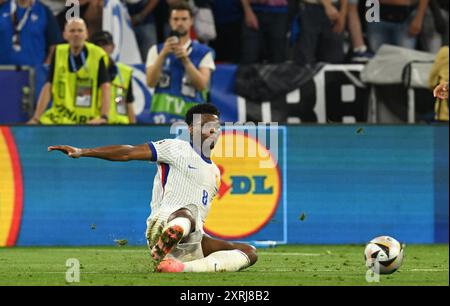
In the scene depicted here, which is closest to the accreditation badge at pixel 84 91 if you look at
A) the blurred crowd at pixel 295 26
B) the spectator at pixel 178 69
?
the spectator at pixel 178 69

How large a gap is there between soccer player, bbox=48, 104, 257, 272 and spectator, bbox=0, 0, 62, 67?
6653 mm

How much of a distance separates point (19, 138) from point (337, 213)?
13.9 ft

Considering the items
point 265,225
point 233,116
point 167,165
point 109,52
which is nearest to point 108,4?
point 109,52

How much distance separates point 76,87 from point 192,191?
5432 millimetres

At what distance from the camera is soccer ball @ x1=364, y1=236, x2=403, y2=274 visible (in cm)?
1133

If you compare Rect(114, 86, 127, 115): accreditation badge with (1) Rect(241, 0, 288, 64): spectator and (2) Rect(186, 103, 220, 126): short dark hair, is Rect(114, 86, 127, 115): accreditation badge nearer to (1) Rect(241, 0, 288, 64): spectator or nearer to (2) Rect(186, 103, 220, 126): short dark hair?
(1) Rect(241, 0, 288, 64): spectator

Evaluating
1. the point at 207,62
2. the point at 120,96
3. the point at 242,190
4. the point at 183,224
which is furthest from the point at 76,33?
the point at 183,224

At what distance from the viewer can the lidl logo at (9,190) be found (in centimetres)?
1608

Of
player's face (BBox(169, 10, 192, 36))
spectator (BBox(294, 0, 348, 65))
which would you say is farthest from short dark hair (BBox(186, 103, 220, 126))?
spectator (BBox(294, 0, 348, 65))

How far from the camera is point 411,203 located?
54.2ft

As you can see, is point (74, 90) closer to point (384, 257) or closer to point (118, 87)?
point (118, 87)

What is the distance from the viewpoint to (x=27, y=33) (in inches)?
713

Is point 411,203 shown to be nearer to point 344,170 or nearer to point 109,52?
point 344,170

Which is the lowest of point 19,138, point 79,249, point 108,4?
point 79,249
